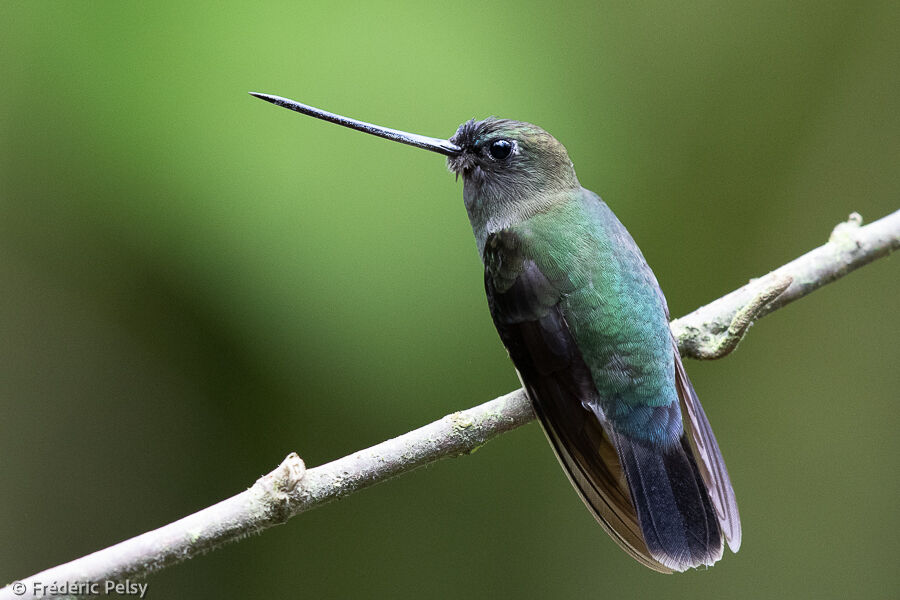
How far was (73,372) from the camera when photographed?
316 cm

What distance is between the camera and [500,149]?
2279mm

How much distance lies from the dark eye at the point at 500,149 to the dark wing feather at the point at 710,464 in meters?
0.66

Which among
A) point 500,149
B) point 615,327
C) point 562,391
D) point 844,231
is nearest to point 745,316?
point 615,327

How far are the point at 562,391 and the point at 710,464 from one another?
397 mm

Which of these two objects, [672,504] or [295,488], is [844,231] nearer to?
[672,504]

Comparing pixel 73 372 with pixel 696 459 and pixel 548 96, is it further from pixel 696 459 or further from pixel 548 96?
pixel 696 459

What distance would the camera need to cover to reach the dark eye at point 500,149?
2.27m

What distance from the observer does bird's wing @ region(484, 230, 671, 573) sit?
6.28 ft

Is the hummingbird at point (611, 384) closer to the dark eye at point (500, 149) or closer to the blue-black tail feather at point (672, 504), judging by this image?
the blue-black tail feather at point (672, 504)

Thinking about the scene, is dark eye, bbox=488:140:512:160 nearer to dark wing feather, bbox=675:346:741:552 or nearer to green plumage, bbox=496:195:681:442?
green plumage, bbox=496:195:681:442
